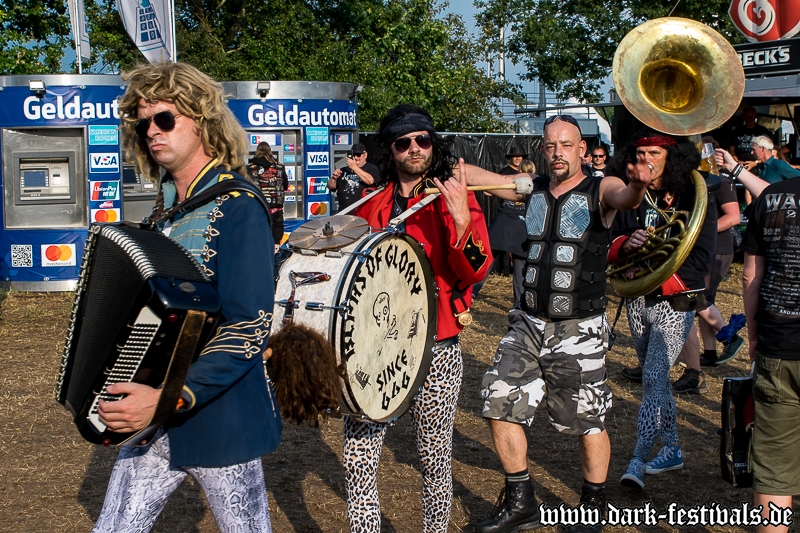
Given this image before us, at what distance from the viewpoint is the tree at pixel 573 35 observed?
23375 millimetres

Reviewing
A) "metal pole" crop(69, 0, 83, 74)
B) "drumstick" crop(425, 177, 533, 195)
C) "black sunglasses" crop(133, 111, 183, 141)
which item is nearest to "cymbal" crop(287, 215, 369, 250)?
"drumstick" crop(425, 177, 533, 195)

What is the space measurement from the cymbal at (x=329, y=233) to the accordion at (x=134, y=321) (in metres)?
0.92

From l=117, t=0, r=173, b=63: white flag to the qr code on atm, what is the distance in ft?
10.0

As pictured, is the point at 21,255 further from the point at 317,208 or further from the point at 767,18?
the point at 767,18

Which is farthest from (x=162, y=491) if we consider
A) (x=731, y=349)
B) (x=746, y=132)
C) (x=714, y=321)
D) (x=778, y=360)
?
(x=746, y=132)

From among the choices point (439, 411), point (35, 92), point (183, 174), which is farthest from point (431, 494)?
point (35, 92)

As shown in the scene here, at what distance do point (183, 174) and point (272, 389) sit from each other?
70 centimetres

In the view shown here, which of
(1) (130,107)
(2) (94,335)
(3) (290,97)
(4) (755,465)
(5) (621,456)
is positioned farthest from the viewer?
(3) (290,97)

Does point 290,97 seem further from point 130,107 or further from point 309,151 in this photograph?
point 130,107

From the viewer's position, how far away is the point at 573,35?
951 inches

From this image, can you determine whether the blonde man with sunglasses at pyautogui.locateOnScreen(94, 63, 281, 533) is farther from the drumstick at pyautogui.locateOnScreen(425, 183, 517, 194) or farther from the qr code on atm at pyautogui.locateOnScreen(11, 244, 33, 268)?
the qr code on atm at pyautogui.locateOnScreen(11, 244, 33, 268)

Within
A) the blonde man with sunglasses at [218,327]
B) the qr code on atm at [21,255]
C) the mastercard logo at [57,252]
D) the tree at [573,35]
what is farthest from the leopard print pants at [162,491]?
the tree at [573,35]

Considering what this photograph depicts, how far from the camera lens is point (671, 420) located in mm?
5125

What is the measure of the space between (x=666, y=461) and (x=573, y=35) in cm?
2054
